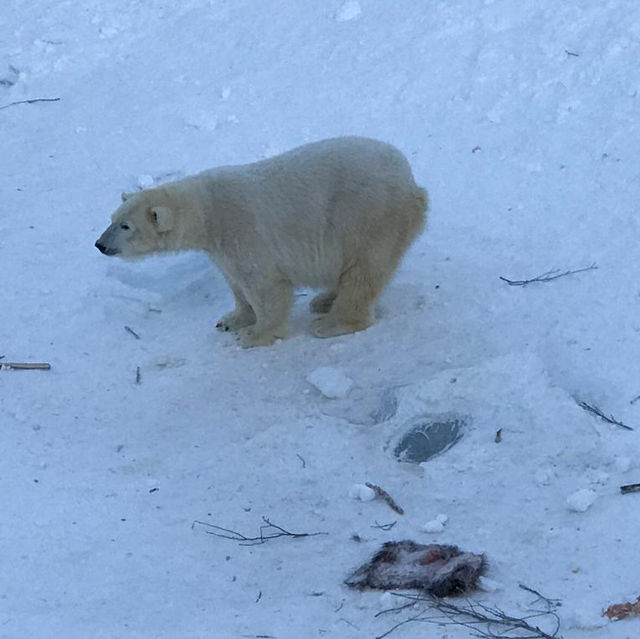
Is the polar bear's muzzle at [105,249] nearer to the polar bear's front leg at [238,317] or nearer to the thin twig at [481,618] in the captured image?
the polar bear's front leg at [238,317]

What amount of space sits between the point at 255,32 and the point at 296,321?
3284 millimetres

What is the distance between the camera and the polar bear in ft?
19.4

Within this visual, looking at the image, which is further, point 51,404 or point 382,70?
point 382,70

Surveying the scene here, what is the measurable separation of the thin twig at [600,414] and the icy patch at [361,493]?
44.0 inches

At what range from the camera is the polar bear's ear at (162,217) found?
5824 mm

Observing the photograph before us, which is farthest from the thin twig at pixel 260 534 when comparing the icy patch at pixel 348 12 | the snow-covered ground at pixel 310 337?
the icy patch at pixel 348 12

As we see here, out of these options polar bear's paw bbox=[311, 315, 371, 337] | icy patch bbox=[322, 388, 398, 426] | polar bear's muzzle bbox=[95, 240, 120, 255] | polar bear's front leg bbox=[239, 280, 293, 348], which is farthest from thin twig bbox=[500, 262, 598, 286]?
polar bear's muzzle bbox=[95, 240, 120, 255]

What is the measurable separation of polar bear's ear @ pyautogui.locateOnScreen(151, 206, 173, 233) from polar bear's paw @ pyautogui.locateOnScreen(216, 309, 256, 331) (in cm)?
71

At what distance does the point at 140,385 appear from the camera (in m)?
5.81

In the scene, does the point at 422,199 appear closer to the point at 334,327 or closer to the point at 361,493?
the point at 334,327

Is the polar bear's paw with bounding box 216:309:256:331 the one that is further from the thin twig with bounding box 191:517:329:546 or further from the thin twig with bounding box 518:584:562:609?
the thin twig with bounding box 518:584:562:609

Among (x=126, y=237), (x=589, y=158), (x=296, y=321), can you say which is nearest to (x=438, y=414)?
(x=296, y=321)

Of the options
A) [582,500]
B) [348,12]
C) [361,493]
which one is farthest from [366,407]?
[348,12]

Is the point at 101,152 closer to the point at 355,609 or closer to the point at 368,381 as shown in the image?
the point at 368,381
